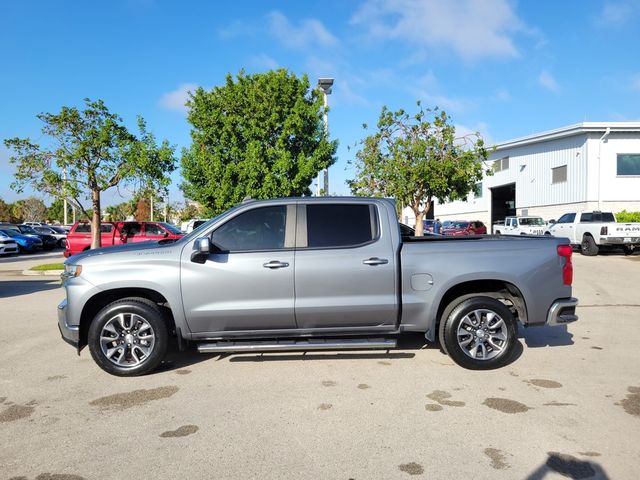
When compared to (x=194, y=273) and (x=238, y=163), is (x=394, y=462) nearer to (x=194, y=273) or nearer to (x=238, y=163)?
(x=194, y=273)

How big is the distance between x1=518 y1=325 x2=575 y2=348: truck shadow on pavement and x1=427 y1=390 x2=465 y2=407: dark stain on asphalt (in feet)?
7.58

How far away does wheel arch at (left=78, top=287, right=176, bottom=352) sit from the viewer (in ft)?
17.3

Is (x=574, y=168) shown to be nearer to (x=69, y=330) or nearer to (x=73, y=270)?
(x=73, y=270)

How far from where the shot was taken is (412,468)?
3.27 m

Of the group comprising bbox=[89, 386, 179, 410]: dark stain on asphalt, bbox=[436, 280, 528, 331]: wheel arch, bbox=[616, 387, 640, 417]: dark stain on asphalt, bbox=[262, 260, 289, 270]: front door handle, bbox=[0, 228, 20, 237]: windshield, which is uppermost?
bbox=[0, 228, 20, 237]: windshield

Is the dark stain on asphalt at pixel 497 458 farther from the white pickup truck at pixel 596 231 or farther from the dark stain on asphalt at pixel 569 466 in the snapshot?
the white pickup truck at pixel 596 231

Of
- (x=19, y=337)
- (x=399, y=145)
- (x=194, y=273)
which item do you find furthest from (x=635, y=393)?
(x=399, y=145)

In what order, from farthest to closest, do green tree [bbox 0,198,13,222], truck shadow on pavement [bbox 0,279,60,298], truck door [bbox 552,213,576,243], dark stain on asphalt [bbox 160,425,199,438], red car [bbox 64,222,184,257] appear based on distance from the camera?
1. green tree [bbox 0,198,13,222]
2. truck door [bbox 552,213,576,243]
3. red car [bbox 64,222,184,257]
4. truck shadow on pavement [bbox 0,279,60,298]
5. dark stain on asphalt [bbox 160,425,199,438]

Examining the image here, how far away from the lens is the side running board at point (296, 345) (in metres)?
5.11

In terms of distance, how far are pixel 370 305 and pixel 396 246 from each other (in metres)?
0.70

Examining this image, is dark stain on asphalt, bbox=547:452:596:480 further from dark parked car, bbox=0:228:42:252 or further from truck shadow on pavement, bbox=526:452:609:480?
dark parked car, bbox=0:228:42:252

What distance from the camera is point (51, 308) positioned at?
9.48 m

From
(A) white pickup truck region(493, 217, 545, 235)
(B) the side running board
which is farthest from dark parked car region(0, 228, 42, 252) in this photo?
(B) the side running board

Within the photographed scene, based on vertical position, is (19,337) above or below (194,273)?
below
